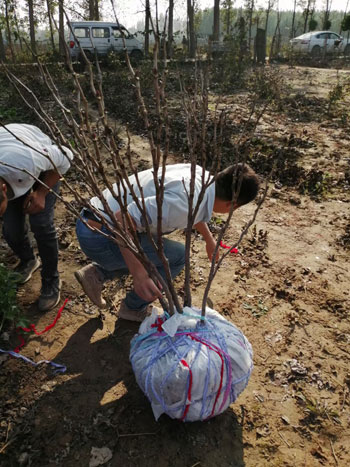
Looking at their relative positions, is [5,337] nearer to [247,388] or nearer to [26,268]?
[26,268]

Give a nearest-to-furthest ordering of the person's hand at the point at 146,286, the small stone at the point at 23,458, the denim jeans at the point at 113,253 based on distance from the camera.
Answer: the small stone at the point at 23,458, the person's hand at the point at 146,286, the denim jeans at the point at 113,253

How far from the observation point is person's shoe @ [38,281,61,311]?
8.53 ft

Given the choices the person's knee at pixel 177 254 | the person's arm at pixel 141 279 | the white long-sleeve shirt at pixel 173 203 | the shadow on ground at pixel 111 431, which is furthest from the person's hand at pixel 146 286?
the shadow on ground at pixel 111 431

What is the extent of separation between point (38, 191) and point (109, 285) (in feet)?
3.31

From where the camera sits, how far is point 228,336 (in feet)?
5.75

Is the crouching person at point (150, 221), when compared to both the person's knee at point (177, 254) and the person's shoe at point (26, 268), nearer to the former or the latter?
the person's knee at point (177, 254)

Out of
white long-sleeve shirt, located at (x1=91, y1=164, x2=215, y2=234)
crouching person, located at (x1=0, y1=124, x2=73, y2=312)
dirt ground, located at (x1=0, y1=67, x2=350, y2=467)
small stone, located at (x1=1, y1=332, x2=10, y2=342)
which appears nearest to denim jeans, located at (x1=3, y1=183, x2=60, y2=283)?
crouching person, located at (x1=0, y1=124, x2=73, y2=312)

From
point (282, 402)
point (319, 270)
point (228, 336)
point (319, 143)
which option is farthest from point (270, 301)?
point (319, 143)

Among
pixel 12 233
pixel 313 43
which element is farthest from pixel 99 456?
pixel 313 43

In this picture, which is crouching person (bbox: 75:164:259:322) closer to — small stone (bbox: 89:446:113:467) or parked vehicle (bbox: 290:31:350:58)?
small stone (bbox: 89:446:113:467)

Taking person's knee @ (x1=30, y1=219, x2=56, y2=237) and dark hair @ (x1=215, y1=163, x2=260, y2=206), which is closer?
dark hair @ (x1=215, y1=163, x2=260, y2=206)

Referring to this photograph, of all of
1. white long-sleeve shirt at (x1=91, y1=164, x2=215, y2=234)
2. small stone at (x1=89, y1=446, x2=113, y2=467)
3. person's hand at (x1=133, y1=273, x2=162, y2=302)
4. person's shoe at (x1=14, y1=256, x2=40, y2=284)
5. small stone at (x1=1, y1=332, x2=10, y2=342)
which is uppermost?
white long-sleeve shirt at (x1=91, y1=164, x2=215, y2=234)

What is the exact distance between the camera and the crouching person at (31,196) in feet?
7.02

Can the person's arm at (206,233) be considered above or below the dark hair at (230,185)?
below
